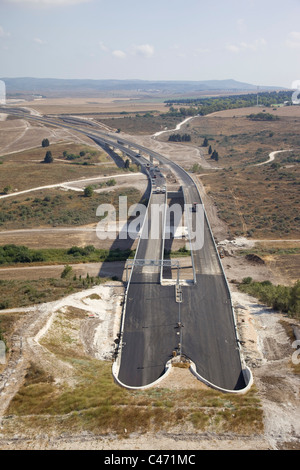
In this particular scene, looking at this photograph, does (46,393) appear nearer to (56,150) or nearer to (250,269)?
(250,269)

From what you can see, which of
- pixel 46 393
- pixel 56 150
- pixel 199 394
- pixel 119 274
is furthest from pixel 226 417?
pixel 56 150

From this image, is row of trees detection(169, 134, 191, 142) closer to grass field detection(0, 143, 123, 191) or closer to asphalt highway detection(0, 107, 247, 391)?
grass field detection(0, 143, 123, 191)

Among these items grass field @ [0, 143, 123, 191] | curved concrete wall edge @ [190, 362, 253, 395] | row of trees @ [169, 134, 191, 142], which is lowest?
curved concrete wall edge @ [190, 362, 253, 395]

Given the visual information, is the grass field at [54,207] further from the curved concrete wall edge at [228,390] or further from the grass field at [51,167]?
the curved concrete wall edge at [228,390]

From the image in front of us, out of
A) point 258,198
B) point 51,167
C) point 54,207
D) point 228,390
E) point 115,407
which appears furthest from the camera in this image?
point 51,167

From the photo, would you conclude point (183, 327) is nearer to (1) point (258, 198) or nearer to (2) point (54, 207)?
(2) point (54, 207)

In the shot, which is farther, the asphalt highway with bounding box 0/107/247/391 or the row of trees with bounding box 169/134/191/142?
the row of trees with bounding box 169/134/191/142

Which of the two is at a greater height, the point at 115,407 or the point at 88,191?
the point at 88,191

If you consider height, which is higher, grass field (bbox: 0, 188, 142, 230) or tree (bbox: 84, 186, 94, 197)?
tree (bbox: 84, 186, 94, 197)

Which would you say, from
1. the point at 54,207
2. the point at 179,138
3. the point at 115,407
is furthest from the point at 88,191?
the point at 179,138

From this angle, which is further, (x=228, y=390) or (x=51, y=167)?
(x=51, y=167)

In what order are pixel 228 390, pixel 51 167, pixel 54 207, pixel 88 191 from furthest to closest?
pixel 51 167 < pixel 88 191 < pixel 54 207 < pixel 228 390

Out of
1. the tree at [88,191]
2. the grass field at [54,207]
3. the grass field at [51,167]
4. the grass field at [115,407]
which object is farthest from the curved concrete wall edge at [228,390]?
the grass field at [51,167]

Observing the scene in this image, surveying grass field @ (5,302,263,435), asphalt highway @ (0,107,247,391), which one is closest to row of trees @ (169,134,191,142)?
asphalt highway @ (0,107,247,391)
